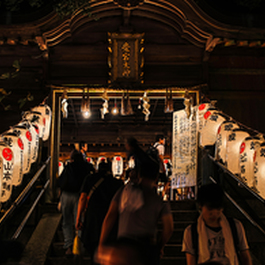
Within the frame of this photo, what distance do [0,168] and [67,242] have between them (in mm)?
2249

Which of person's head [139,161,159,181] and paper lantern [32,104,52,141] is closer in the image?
person's head [139,161,159,181]

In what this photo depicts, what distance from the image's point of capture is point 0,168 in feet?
20.5

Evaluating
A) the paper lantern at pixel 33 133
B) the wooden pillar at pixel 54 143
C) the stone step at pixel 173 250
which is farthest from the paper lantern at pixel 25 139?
the stone step at pixel 173 250

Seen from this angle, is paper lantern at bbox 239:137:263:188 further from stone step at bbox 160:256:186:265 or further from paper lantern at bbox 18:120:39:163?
paper lantern at bbox 18:120:39:163

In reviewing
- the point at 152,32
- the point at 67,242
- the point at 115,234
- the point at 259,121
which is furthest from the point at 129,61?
the point at 115,234

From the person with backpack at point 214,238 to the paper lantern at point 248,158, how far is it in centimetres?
375

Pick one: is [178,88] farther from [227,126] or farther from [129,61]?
[227,126]

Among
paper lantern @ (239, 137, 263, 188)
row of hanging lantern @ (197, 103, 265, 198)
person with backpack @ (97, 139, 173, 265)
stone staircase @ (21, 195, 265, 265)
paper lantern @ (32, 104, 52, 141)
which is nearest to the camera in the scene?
person with backpack @ (97, 139, 173, 265)

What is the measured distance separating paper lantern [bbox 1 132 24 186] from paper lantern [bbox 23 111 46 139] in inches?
66.1

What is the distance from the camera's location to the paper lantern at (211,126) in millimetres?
9773

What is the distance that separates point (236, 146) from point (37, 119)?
529cm

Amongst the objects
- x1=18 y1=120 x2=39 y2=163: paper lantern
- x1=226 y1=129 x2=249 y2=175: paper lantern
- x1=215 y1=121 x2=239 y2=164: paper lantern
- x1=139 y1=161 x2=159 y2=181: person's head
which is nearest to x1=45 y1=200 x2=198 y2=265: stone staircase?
x1=215 y1=121 x2=239 y2=164: paper lantern

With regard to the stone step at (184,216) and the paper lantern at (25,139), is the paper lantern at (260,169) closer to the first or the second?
the stone step at (184,216)

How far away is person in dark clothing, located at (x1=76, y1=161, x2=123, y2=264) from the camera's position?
5523 mm
